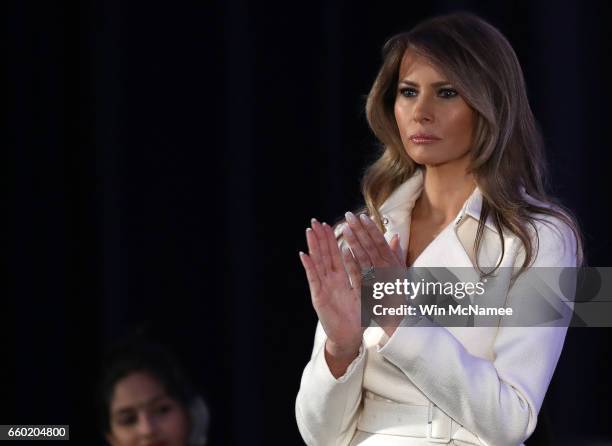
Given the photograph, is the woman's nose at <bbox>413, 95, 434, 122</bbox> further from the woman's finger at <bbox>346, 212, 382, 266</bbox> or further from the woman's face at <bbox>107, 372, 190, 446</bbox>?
the woman's face at <bbox>107, 372, 190, 446</bbox>

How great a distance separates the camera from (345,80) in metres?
2.75

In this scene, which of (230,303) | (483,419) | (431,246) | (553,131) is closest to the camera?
(483,419)

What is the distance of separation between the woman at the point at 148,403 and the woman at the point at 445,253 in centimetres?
31

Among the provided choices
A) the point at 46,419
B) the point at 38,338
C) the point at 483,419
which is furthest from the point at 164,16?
the point at 483,419

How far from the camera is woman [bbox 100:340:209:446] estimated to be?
1985 millimetres

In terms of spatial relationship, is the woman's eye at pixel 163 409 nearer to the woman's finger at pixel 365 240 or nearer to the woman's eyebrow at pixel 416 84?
the woman's finger at pixel 365 240

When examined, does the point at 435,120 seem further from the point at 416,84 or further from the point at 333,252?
the point at 333,252

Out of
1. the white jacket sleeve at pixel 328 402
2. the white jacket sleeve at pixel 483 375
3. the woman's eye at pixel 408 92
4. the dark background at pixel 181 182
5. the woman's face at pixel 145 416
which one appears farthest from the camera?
the dark background at pixel 181 182

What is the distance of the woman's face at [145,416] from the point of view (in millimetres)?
1980

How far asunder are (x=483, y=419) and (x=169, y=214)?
139 cm

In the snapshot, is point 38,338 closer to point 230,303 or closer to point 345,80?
point 230,303

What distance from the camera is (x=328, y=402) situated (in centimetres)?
173

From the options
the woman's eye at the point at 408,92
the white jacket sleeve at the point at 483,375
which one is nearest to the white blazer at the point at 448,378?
the white jacket sleeve at the point at 483,375

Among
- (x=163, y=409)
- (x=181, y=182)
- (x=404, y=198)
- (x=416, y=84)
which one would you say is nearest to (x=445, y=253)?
(x=404, y=198)
